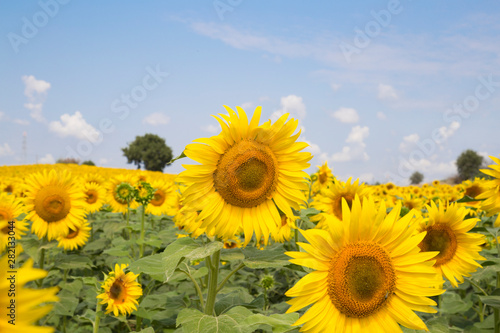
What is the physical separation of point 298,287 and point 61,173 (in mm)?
3618

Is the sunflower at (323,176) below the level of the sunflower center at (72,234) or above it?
above

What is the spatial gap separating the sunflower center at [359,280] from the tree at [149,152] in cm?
5971

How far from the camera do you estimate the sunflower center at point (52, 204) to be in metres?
4.25

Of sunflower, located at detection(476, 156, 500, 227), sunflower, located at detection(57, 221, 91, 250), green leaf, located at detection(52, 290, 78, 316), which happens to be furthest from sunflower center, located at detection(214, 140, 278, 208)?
sunflower, located at detection(57, 221, 91, 250)

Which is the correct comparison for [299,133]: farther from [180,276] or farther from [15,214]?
[15,214]

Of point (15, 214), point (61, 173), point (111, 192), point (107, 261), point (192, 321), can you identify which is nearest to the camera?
point (192, 321)

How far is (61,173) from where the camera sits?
4.48 meters

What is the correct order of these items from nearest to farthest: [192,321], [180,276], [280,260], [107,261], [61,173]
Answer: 1. [192,321]
2. [280,260]
3. [180,276]
4. [61,173]
5. [107,261]

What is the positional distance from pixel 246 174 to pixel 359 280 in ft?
2.96

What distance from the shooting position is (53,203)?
4.32 metres

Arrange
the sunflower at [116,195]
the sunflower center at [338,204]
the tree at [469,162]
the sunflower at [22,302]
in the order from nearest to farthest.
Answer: the sunflower at [22,302]
the sunflower center at [338,204]
the sunflower at [116,195]
the tree at [469,162]

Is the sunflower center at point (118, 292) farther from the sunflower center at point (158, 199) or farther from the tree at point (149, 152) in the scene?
the tree at point (149, 152)

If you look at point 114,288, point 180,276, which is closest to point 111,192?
point 114,288

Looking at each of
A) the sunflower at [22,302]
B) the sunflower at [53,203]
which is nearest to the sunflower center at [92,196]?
the sunflower at [53,203]
